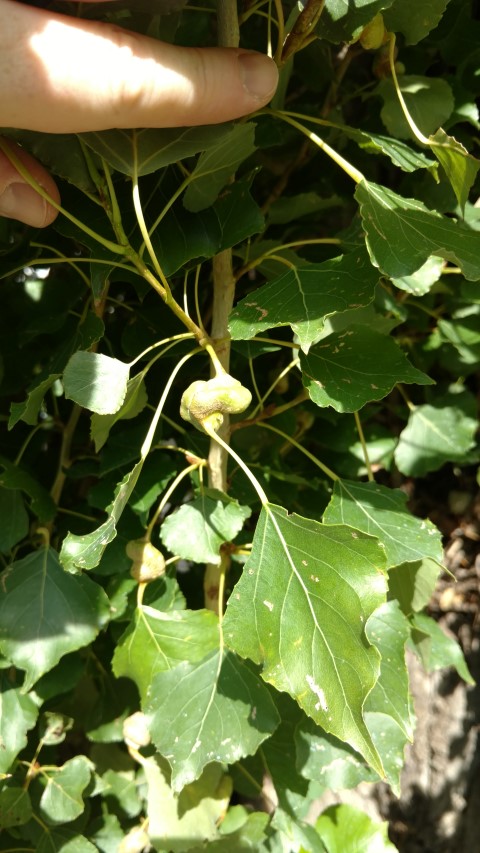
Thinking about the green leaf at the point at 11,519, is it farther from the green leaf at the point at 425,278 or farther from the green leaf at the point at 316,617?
the green leaf at the point at 425,278

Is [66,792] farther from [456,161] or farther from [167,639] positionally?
[456,161]

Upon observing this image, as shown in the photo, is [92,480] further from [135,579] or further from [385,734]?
[385,734]

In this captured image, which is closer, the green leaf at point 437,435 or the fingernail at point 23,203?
the fingernail at point 23,203

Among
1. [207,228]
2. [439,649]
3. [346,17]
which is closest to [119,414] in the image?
[207,228]

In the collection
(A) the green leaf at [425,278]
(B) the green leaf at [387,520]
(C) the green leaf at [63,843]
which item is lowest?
(C) the green leaf at [63,843]

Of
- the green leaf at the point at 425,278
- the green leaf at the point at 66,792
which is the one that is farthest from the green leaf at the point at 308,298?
the green leaf at the point at 66,792

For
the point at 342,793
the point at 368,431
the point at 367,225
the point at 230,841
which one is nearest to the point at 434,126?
the point at 367,225

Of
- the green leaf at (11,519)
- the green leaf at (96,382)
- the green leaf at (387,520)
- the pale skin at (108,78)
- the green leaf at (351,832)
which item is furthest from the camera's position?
the green leaf at (351,832)
